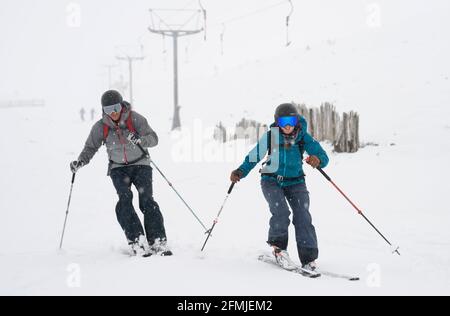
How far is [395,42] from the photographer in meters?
30.7

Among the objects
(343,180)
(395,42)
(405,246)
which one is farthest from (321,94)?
(405,246)

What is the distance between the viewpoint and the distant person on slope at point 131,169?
19.1 ft

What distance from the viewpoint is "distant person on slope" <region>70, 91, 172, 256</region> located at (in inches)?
230

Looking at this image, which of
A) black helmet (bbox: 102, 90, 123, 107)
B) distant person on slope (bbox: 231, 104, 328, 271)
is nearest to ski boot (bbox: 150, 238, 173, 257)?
distant person on slope (bbox: 231, 104, 328, 271)

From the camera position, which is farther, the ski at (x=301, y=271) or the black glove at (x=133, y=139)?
the black glove at (x=133, y=139)

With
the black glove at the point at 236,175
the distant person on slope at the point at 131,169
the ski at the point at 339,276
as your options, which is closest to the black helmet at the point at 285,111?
the black glove at the point at 236,175

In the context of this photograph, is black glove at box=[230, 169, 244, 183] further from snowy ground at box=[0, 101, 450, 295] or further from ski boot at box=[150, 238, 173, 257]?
ski boot at box=[150, 238, 173, 257]

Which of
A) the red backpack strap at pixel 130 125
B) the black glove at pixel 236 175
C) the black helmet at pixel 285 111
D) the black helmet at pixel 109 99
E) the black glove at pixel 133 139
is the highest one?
the black helmet at pixel 109 99

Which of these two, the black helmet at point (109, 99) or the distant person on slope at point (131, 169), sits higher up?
the black helmet at point (109, 99)

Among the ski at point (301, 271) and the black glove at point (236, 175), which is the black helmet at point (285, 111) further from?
the ski at point (301, 271)

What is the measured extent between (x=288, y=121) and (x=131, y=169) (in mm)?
2027

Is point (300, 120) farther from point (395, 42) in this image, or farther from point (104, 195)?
point (395, 42)

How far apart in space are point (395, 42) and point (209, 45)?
83707 millimetres

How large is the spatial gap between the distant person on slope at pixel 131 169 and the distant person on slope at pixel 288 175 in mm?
1411
